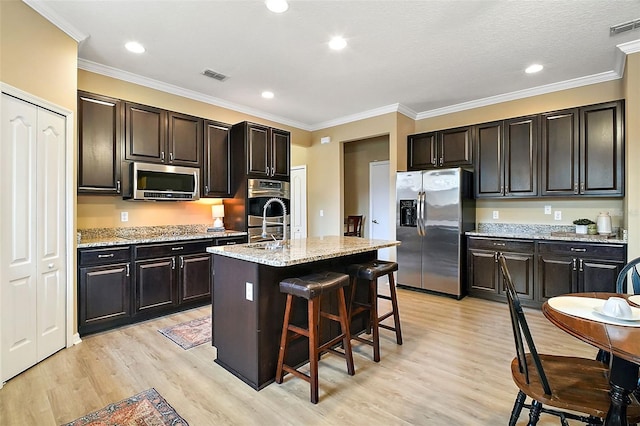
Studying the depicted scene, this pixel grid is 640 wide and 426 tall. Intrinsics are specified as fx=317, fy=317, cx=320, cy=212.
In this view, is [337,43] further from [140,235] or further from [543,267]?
[543,267]

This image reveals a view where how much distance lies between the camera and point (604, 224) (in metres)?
3.68

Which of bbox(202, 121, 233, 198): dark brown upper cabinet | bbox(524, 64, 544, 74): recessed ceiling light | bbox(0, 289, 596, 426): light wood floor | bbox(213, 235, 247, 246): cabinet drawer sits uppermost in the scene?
bbox(524, 64, 544, 74): recessed ceiling light

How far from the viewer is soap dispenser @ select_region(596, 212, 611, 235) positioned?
12.0 ft

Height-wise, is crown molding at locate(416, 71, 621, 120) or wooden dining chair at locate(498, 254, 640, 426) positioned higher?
crown molding at locate(416, 71, 621, 120)

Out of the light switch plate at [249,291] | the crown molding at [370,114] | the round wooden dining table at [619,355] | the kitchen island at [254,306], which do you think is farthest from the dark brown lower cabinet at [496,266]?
the light switch plate at [249,291]

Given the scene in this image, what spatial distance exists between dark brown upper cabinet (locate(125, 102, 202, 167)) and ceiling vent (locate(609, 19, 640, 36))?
4.48 metres

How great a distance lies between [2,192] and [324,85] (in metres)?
3.32

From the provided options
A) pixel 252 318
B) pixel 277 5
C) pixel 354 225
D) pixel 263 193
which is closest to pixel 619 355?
pixel 252 318

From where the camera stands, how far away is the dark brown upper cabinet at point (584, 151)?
3.55 m

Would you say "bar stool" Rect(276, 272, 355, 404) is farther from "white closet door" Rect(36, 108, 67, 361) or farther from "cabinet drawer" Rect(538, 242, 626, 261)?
"cabinet drawer" Rect(538, 242, 626, 261)

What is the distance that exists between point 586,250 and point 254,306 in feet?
12.1

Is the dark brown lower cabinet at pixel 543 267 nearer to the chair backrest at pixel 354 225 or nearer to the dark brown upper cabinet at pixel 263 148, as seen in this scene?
the chair backrest at pixel 354 225

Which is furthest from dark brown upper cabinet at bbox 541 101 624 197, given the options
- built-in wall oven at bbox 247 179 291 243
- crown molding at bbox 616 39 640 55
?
built-in wall oven at bbox 247 179 291 243

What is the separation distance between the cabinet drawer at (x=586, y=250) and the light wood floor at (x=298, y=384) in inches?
39.9
